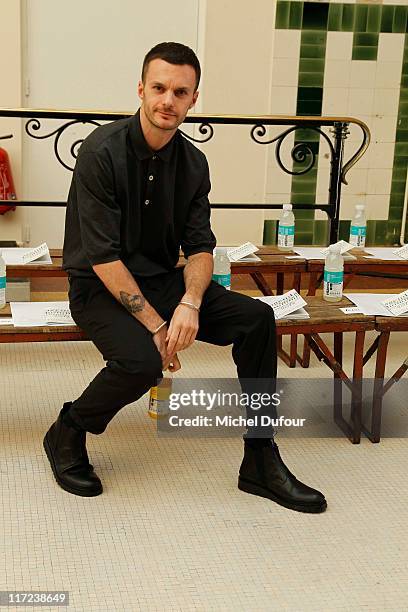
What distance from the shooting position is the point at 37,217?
5211 millimetres

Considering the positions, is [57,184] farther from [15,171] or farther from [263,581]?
[263,581]

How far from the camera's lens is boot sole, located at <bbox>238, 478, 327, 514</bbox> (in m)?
2.58

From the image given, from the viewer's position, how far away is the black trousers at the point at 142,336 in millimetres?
2533

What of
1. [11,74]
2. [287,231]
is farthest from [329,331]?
[11,74]

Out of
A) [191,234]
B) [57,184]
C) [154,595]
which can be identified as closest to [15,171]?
[57,184]

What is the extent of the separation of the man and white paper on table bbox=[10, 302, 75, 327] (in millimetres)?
153

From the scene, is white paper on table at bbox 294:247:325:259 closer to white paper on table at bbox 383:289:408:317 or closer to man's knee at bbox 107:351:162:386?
white paper on table at bbox 383:289:408:317

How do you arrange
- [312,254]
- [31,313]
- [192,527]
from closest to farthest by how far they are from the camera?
[192,527]
[31,313]
[312,254]

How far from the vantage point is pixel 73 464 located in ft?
8.71

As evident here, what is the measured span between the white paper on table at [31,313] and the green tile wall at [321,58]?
2.57m

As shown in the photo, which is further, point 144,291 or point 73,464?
point 144,291

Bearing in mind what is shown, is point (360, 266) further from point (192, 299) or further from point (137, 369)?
point (137, 369)

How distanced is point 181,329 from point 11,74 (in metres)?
2.74

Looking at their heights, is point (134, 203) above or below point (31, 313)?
above
